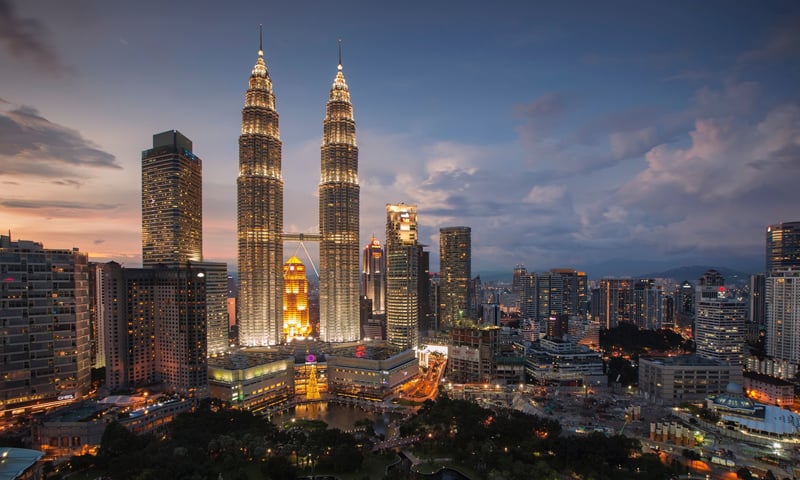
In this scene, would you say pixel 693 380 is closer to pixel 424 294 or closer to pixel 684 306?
pixel 424 294

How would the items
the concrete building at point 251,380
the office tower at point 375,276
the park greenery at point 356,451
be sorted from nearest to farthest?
the park greenery at point 356,451, the concrete building at point 251,380, the office tower at point 375,276

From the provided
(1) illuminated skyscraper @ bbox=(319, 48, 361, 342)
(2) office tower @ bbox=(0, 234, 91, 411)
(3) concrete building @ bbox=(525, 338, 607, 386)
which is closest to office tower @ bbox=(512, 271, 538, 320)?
(3) concrete building @ bbox=(525, 338, 607, 386)

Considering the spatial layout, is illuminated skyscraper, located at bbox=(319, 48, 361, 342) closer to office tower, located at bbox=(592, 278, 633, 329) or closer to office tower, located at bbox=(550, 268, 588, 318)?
office tower, located at bbox=(550, 268, 588, 318)

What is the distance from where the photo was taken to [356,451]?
3162 centimetres

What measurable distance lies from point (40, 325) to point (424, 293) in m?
63.0

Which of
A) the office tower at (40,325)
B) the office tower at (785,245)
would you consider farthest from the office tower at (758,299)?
the office tower at (40,325)

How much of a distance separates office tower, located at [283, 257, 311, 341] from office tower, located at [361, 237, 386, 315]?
32.7 meters

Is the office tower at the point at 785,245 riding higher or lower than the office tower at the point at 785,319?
higher

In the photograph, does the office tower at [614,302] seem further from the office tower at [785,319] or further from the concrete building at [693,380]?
the concrete building at [693,380]

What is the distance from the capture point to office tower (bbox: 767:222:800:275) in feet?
248

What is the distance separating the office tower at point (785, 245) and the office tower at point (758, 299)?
4.30 meters

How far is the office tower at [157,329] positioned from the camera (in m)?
45.0

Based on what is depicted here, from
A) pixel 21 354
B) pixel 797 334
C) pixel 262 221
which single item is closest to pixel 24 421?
pixel 21 354

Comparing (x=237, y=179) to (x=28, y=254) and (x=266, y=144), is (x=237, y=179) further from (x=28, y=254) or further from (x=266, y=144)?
(x=28, y=254)
